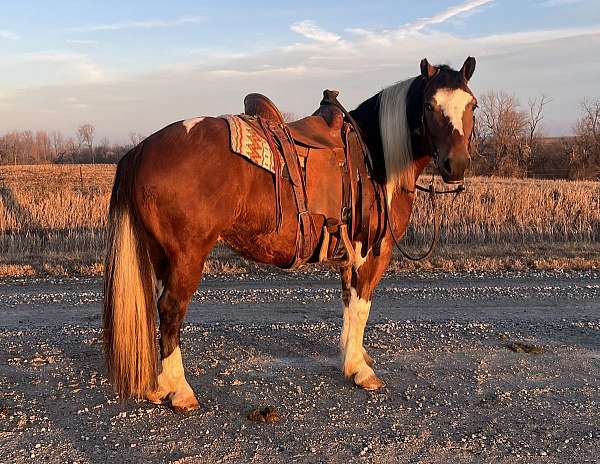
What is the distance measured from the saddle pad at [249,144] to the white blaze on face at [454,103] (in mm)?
1165

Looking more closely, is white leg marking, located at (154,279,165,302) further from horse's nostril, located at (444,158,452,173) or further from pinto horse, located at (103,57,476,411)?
horse's nostril, located at (444,158,452,173)

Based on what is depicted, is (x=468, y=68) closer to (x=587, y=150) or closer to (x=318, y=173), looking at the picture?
(x=318, y=173)

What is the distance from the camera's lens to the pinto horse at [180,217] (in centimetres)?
350

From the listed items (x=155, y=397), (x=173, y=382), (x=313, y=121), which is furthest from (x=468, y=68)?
(x=155, y=397)

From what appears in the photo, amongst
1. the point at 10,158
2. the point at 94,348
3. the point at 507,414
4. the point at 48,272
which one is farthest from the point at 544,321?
the point at 10,158

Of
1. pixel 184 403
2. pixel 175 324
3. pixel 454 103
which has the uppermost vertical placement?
pixel 454 103

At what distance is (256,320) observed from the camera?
5941 mm

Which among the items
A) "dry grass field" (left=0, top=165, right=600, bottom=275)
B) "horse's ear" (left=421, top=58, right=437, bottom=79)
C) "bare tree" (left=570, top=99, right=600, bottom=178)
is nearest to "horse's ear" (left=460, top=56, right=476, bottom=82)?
"horse's ear" (left=421, top=58, right=437, bottom=79)

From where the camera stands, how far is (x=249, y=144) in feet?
12.0

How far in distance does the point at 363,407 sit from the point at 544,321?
311cm

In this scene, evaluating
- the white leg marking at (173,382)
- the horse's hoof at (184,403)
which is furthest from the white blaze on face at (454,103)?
the horse's hoof at (184,403)

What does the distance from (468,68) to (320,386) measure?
8.50 feet

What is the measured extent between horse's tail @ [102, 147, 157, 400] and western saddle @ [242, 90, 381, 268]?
98 centimetres

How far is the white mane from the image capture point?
4023mm
